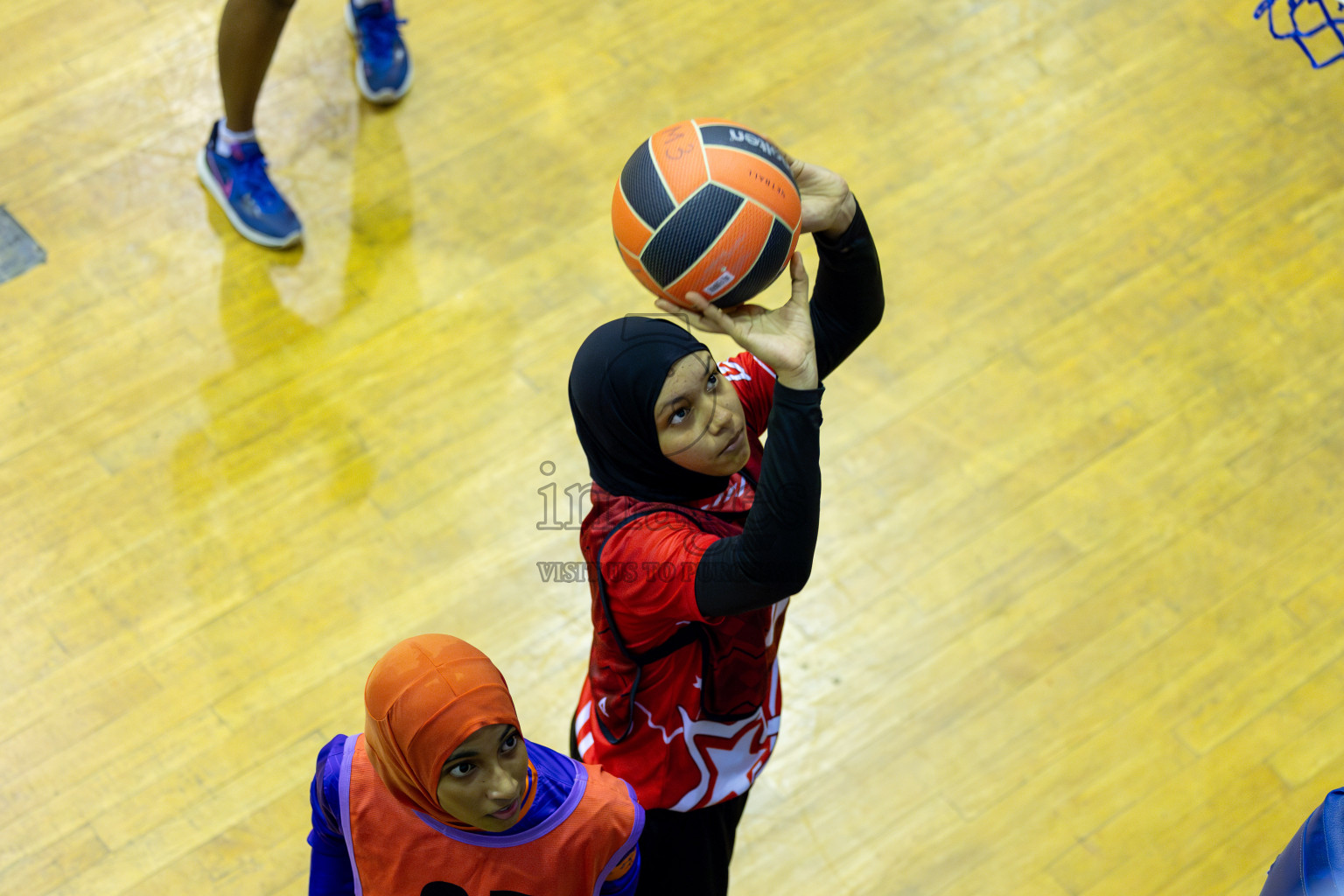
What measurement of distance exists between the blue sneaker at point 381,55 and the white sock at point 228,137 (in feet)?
1.34

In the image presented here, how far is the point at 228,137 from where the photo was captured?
3.08m

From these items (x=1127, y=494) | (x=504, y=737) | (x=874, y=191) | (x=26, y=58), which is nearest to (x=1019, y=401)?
(x=1127, y=494)

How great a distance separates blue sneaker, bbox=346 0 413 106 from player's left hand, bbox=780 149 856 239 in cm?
212

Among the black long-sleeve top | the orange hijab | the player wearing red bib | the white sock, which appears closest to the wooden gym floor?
the white sock

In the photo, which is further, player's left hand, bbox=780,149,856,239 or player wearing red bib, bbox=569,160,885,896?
player's left hand, bbox=780,149,856,239

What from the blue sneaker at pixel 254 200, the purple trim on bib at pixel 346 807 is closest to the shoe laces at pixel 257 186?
the blue sneaker at pixel 254 200

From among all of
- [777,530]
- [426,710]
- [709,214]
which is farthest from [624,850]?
[709,214]

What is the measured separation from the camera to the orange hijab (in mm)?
1405

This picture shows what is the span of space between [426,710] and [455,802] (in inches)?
4.7

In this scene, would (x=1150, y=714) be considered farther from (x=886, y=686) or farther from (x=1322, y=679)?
(x=886, y=686)

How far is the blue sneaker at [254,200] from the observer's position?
10.1ft

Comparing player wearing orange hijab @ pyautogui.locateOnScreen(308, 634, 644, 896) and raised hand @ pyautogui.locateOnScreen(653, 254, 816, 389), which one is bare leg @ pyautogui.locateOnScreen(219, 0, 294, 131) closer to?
raised hand @ pyautogui.locateOnScreen(653, 254, 816, 389)

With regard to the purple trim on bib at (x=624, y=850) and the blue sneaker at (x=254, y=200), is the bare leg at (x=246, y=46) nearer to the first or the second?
the blue sneaker at (x=254, y=200)

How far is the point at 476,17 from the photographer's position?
3.62 meters
